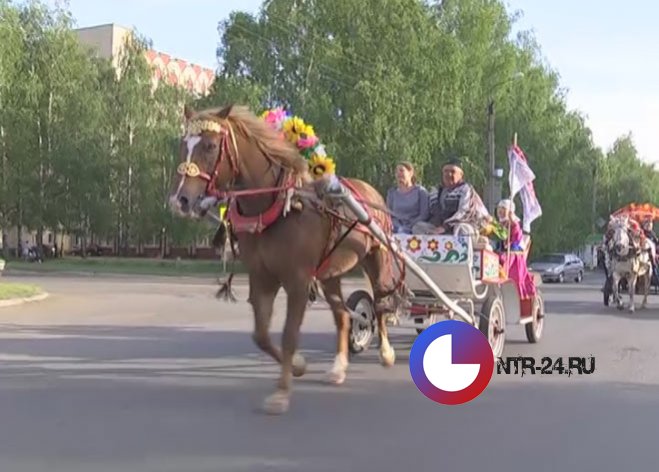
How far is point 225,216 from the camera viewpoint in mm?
7305

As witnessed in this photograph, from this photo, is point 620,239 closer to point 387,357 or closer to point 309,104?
point 387,357

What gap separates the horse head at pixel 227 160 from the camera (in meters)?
6.67

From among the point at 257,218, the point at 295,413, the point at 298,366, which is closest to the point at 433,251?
the point at 298,366

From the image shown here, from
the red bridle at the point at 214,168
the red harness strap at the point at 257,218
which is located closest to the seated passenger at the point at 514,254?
the red harness strap at the point at 257,218

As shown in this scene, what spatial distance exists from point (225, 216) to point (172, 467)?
252cm

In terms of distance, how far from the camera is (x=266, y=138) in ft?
23.9

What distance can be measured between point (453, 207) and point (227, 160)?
401 cm

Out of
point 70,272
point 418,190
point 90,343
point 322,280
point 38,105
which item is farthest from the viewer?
point 38,105

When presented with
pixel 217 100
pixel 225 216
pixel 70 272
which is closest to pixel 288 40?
pixel 217 100

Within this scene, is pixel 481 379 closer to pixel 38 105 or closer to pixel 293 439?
pixel 293 439

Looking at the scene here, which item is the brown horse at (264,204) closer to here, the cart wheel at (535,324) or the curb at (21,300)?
the cart wheel at (535,324)

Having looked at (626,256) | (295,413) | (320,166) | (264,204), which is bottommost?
(295,413)

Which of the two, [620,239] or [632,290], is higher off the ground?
[620,239]

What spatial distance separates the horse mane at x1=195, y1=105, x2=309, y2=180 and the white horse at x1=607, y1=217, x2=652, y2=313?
12.7m
